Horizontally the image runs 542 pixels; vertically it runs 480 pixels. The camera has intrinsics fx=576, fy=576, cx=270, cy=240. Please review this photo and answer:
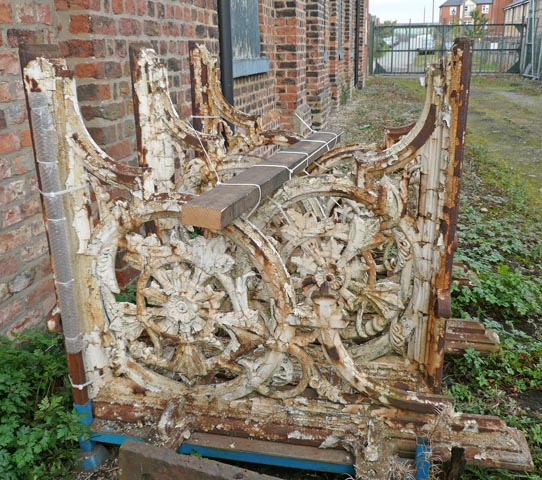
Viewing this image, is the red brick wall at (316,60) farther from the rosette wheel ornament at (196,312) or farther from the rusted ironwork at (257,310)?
the rosette wheel ornament at (196,312)

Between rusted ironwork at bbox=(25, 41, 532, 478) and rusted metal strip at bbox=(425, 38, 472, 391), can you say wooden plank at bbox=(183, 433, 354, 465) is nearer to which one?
rusted ironwork at bbox=(25, 41, 532, 478)

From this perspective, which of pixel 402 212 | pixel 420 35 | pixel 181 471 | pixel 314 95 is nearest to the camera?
pixel 181 471

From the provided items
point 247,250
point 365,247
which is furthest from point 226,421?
point 365,247

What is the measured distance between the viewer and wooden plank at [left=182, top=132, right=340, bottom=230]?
1829 mm

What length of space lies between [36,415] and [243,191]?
1215 millimetres

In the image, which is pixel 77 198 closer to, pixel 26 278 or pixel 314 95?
pixel 26 278

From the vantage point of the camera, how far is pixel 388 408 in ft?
7.07

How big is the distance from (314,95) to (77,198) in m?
7.21

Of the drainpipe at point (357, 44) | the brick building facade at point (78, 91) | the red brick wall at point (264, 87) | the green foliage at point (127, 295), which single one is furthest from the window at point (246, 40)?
the drainpipe at point (357, 44)

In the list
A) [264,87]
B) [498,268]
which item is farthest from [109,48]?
[264,87]

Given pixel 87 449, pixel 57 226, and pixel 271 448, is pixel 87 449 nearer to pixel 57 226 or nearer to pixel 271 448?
pixel 271 448

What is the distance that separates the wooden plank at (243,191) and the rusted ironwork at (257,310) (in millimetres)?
70

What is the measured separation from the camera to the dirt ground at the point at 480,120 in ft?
23.4

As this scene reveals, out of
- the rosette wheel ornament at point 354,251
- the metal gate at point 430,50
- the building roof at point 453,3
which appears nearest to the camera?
the rosette wheel ornament at point 354,251
